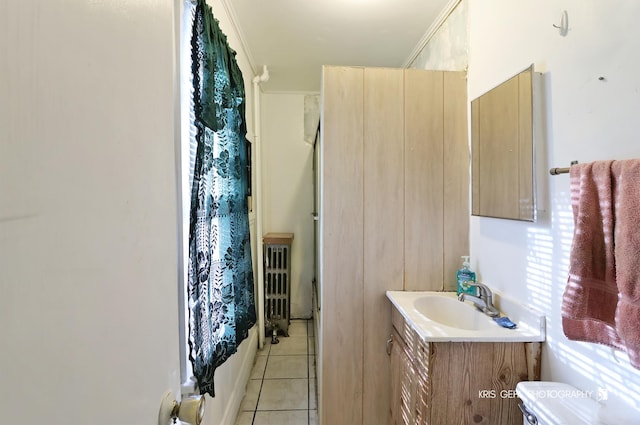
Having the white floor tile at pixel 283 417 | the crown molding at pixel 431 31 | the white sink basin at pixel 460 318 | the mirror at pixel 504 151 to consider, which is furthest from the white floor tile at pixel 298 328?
the crown molding at pixel 431 31

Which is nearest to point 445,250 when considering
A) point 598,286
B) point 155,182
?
point 598,286

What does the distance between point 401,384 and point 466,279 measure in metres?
0.61

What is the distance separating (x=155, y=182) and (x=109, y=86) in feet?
0.58

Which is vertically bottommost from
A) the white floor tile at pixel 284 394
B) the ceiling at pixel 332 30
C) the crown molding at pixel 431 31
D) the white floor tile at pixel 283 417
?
the white floor tile at pixel 283 417

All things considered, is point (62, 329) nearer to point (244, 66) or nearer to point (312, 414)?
point (312, 414)

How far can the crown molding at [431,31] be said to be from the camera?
1.68 metres

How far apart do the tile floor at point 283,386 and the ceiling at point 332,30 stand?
2.51 metres

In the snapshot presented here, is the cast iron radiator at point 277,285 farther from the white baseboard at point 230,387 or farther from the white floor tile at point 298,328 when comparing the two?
the white baseboard at point 230,387

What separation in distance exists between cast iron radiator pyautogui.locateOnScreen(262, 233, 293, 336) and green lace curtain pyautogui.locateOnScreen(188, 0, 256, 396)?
1.16 metres

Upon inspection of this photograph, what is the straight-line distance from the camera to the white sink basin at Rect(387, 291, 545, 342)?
41.5 inches

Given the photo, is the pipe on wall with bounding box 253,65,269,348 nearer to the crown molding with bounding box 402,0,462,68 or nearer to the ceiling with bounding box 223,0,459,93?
the ceiling with bounding box 223,0,459,93

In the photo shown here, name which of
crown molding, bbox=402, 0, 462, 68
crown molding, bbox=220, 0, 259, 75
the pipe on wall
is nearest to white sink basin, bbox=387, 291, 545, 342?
the pipe on wall

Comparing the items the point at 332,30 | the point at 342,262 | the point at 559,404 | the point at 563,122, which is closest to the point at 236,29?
the point at 332,30

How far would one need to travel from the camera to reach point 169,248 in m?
0.60
